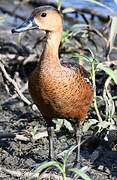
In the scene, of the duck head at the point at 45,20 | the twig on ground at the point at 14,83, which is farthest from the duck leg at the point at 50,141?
the twig on ground at the point at 14,83

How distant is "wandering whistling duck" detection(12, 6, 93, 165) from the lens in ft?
14.9

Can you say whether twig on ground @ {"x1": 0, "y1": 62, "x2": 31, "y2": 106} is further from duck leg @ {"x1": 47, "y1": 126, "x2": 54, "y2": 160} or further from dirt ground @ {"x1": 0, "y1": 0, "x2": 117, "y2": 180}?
duck leg @ {"x1": 47, "y1": 126, "x2": 54, "y2": 160}

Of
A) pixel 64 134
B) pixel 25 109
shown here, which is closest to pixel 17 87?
pixel 25 109

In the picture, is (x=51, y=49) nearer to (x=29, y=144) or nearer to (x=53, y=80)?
(x=53, y=80)

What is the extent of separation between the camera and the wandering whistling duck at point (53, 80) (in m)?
4.53

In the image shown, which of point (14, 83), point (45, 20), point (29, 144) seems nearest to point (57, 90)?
point (45, 20)

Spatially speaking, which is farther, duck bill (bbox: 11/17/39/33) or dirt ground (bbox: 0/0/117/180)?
dirt ground (bbox: 0/0/117/180)

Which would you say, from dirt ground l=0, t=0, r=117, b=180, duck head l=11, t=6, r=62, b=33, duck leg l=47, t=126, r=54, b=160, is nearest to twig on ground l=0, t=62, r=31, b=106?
dirt ground l=0, t=0, r=117, b=180

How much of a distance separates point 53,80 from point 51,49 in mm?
250

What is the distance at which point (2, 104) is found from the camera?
20.5 feet

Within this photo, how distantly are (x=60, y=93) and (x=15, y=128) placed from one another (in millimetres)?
1224

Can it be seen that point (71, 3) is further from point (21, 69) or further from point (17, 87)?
point (17, 87)

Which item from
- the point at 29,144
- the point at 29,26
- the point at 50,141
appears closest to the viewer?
the point at 29,26

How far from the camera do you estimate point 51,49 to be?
4621mm
